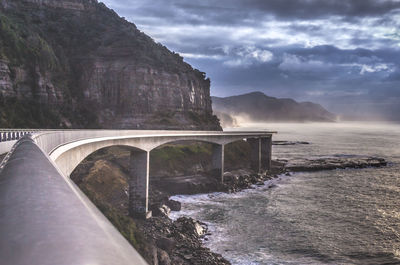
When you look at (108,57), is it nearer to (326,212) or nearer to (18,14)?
(18,14)

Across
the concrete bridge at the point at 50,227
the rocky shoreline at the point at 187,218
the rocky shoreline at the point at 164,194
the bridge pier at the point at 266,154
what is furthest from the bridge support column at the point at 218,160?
the concrete bridge at the point at 50,227

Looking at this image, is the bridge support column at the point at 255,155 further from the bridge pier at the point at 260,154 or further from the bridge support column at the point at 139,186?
the bridge support column at the point at 139,186

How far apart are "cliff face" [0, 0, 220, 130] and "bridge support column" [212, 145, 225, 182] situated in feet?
82.5

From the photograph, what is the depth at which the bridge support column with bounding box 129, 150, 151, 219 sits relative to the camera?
135ft

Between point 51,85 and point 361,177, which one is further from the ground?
point 51,85

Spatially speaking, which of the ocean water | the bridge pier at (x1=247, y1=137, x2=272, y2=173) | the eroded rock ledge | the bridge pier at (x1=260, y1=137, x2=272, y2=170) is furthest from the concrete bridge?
the bridge pier at (x1=260, y1=137, x2=272, y2=170)

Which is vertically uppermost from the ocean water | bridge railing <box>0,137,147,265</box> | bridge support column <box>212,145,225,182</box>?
bridge railing <box>0,137,147,265</box>

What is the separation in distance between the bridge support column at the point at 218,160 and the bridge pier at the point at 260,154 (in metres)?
16.4

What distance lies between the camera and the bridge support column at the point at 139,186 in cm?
4106

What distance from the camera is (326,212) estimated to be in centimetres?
4122

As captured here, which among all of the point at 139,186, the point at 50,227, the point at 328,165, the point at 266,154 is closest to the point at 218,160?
the point at 266,154

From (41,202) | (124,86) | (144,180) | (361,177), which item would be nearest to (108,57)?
(124,86)

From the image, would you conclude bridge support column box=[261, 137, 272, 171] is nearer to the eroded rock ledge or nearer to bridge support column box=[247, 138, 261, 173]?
Answer: bridge support column box=[247, 138, 261, 173]

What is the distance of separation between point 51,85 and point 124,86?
1928 cm
